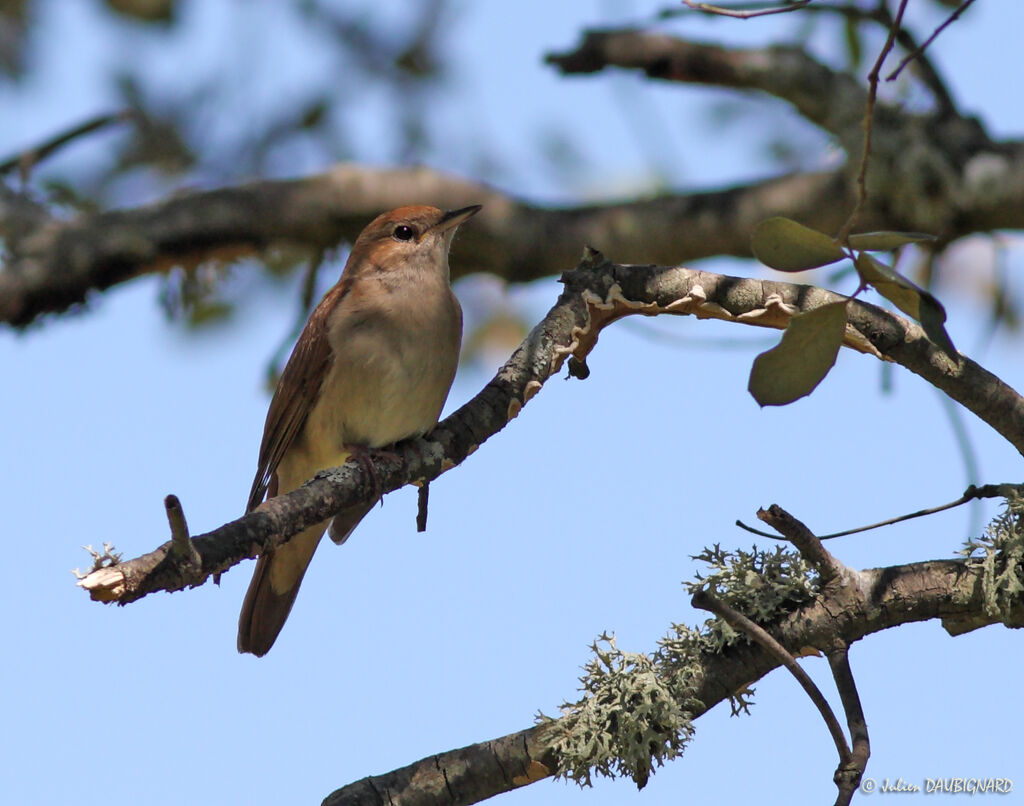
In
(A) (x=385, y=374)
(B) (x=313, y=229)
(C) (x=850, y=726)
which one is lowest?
(C) (x=850, y=726)

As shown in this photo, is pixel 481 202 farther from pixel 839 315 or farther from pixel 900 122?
pixel 839 315

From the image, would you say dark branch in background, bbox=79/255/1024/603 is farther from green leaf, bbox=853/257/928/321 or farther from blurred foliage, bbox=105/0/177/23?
blurred foliage, bbox=105/0/177/23

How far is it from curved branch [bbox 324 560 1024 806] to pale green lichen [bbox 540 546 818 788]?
0.04 m

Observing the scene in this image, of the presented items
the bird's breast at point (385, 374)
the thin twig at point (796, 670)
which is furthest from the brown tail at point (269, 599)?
the thin twig at point (796, 670)

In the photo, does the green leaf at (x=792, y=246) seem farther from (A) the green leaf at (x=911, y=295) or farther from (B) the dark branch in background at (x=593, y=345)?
(B) the dark branch in background at (x=593, y=345)

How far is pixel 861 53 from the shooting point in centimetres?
595

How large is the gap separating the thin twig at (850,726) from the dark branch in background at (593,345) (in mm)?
815

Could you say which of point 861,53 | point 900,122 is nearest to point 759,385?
point 900,122

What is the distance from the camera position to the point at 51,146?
5.75 metres

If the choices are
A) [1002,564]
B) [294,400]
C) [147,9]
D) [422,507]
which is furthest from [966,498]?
[147,9]

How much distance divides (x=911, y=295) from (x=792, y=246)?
0.26 metres

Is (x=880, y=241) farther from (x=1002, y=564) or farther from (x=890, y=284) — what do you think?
(x=1002, y=564)

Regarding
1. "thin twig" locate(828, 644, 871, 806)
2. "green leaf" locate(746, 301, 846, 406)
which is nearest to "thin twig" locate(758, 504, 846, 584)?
"thin twig" locate(828, 644, 871, 806)

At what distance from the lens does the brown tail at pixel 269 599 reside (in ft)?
16.5
